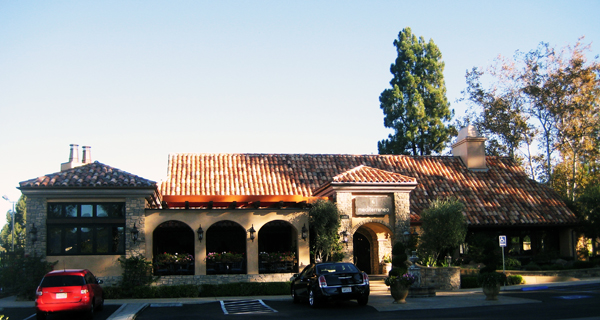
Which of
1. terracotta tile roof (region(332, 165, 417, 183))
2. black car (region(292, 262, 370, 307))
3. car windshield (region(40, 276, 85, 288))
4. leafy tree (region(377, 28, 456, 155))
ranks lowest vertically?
black car (region(292, 262, 370, 307))

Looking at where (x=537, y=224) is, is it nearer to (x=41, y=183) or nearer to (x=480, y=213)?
(x=480, y=213)

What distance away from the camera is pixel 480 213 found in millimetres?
29766

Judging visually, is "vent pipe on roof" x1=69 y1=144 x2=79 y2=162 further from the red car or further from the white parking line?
the red car

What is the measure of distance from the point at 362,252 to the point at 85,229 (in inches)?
568

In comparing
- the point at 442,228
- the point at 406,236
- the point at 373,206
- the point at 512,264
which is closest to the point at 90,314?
the point at 373,206

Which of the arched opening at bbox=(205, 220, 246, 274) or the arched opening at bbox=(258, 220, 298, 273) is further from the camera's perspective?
the arched opening at bbox=(205, 220, 246, 274)

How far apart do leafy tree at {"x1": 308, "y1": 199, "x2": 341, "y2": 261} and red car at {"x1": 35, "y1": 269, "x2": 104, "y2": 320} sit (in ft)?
34.3

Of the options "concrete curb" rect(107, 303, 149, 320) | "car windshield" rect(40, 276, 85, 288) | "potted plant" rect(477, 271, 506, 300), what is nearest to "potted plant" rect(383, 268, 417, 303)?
"potted plant" rect(477, 271, 506, 300)

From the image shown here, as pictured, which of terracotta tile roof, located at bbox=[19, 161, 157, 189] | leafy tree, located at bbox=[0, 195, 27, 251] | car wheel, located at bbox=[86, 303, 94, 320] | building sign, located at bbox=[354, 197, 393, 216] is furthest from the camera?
leafy tree, located at bbox=[0, 195, 27, 251]

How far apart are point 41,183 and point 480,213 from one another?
21.5 meters

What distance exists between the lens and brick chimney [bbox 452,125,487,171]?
34.4 m

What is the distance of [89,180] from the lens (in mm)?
23047

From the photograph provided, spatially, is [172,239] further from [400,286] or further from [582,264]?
[582,264]

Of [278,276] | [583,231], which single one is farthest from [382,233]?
[583,231]
